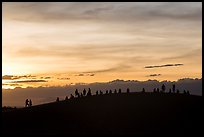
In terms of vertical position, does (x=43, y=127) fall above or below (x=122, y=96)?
below

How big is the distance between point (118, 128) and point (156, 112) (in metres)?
8.96

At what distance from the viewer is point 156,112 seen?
4650 cm

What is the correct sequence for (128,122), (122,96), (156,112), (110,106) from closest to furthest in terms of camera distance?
(128,122) → (156,112) → (110,106) → (122,96)

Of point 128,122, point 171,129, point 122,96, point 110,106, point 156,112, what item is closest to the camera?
point 171,129

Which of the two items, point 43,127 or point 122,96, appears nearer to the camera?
point 43,127

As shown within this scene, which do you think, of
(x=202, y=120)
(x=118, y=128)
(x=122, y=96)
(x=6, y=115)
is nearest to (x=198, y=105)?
(x=202, y=120)

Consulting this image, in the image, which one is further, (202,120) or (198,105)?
(198,105)

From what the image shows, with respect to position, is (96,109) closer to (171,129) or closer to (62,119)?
(62,119)

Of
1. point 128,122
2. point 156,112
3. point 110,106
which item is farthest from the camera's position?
point 110,106

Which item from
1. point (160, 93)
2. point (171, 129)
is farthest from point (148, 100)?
point (171, 129)

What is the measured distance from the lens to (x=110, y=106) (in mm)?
49750

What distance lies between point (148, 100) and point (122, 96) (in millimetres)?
5096

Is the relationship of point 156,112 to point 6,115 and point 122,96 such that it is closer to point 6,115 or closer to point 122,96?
point 122,96

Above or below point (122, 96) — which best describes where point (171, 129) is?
below
